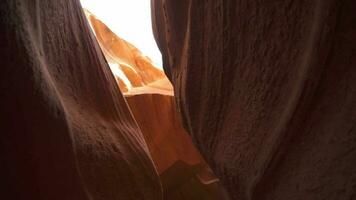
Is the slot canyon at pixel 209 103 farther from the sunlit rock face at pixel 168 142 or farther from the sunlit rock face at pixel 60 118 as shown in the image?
the sunlit rock face at pixel 168 142

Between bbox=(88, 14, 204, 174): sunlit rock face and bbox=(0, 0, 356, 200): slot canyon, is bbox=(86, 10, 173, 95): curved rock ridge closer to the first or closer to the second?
bbox=(88, 14, 204, 174): sunlit rock face

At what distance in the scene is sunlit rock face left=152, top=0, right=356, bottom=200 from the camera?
1.00 metres

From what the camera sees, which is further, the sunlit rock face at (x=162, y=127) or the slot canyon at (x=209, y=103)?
the sunlit rock face at (x=162, y=127)

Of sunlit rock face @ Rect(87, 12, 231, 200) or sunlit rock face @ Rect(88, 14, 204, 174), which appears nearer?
sunlit rock face @ Rect(87, 12, 231, 200)

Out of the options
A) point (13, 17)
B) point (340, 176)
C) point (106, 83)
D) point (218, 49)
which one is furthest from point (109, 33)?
point (340, 176)

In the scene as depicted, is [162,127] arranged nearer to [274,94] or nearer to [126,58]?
[126,58]

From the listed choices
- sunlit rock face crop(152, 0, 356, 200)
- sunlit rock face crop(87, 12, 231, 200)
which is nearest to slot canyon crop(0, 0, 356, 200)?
sunlit rock face crop(152, 0, 356, 200)

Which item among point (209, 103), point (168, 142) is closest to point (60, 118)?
point (209, 103)

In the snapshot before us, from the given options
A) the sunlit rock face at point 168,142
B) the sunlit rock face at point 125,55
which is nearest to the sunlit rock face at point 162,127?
the sunlit rock face at point 168,142

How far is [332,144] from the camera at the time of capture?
99 cm

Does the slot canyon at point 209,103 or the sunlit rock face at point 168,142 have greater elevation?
the slot canyon at point 209,103

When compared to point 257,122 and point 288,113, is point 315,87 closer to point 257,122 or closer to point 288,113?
point 288,113

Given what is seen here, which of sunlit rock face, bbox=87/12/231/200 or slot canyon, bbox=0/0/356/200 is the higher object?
slot canyon, bbox=0/0/356/200

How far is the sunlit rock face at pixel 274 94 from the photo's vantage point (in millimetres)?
1002
